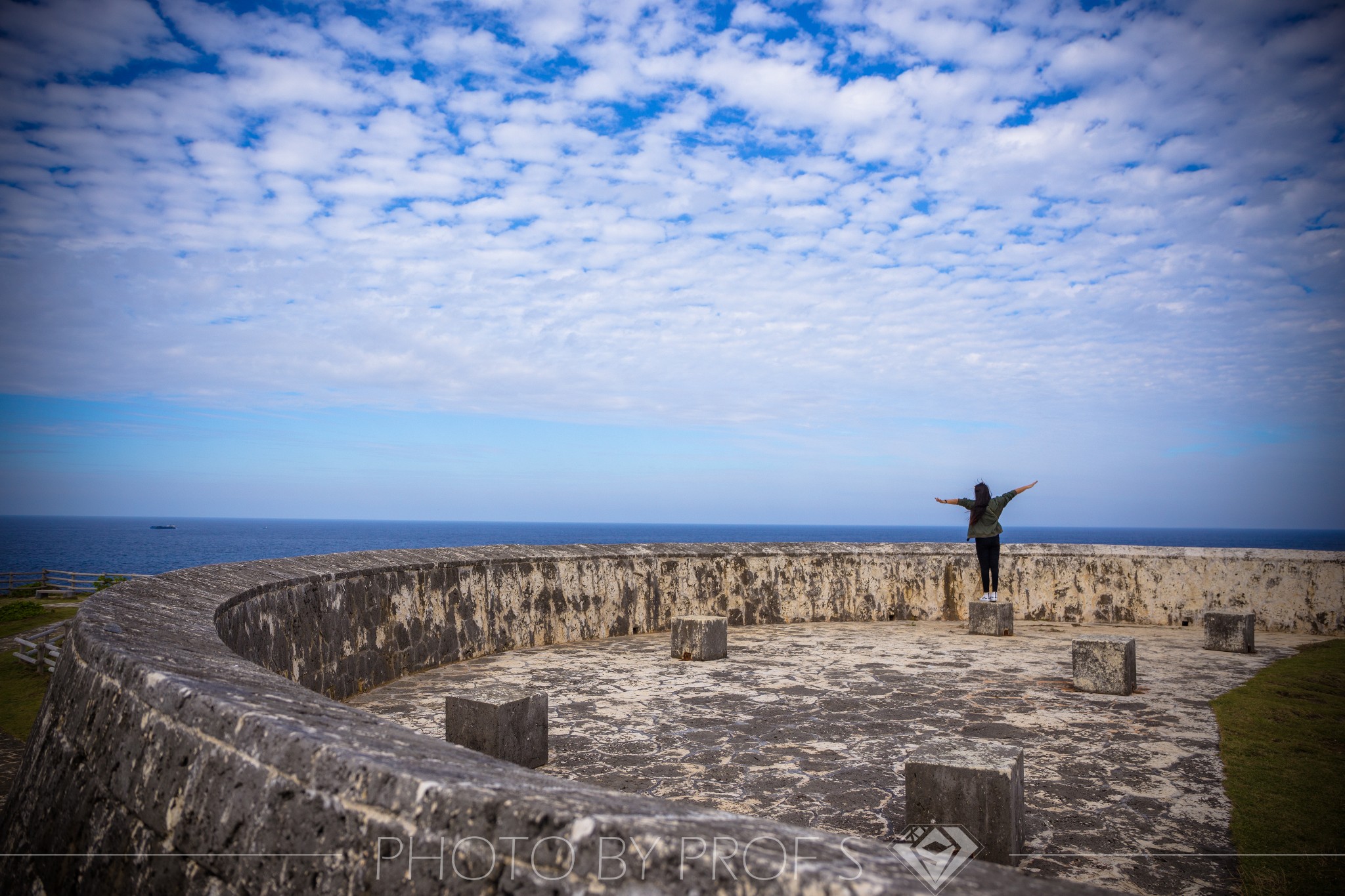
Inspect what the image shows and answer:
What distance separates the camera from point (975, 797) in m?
3.34

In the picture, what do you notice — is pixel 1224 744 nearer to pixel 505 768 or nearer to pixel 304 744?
Answer: pixel 505 768

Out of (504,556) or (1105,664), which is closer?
(1105,664)

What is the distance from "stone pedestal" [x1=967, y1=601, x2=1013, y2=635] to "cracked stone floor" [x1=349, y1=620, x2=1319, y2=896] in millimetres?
416

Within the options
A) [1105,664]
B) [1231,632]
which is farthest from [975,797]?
[1231,632]

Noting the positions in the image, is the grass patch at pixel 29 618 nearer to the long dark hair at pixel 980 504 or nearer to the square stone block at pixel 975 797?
the long dark hair at pixel 980 504

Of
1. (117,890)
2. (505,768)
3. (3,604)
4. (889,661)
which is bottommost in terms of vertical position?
(3,604)

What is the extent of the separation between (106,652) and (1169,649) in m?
9.66

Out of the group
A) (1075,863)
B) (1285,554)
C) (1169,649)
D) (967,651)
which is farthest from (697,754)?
(1285,554)

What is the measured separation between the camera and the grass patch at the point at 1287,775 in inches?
125

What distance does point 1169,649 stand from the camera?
28.4ft

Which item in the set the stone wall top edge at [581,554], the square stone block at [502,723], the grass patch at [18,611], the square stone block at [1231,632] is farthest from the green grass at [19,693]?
the square stone block at [1231,632]

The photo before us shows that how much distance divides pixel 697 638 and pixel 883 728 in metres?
2.74

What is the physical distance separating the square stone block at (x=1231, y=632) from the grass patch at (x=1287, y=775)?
1.06 m

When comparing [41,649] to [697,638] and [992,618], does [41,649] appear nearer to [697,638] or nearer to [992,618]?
[697,638]
